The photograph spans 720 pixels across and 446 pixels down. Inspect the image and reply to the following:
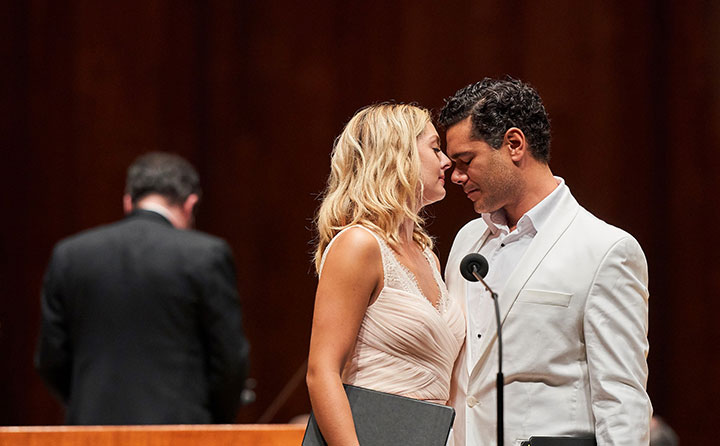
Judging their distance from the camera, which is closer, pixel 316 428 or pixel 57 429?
pixel 316 428

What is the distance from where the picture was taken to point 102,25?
4.92m

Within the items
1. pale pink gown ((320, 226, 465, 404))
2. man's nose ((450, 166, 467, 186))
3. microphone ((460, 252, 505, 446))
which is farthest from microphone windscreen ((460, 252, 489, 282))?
man's nose ((450, 166, 467, 186))

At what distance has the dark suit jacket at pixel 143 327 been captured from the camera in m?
3.04

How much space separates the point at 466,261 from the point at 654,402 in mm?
3326

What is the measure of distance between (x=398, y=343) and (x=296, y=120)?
3.13m

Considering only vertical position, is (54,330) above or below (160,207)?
below

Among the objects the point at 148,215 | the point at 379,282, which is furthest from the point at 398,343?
the point at 148,215

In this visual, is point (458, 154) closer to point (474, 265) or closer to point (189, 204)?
point (474, 265)

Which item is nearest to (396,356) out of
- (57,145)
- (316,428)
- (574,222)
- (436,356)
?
(436,356)

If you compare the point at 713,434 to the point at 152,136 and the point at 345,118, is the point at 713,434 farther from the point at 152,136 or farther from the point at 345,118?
the point at 152,136

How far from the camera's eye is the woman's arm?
185cm

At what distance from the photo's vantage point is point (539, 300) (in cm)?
199

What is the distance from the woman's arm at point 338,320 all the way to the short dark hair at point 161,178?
1.46 meters

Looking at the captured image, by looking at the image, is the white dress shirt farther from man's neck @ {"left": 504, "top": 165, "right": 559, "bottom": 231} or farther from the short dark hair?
the short dark hair
